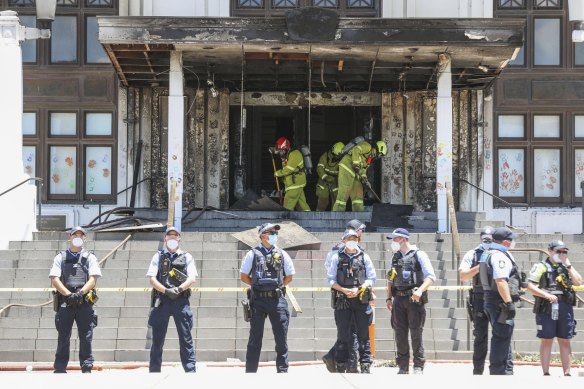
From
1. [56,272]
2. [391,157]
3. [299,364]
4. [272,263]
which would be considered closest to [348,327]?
[272,263]

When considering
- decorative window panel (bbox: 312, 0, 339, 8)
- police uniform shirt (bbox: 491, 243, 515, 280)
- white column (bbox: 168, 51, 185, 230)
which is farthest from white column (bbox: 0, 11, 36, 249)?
police uniform shirt (bbox: 491, 243, 515, 280)

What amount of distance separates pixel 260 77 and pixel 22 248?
22.1 ft

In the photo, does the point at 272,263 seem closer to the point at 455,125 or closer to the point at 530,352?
the point at 530,352

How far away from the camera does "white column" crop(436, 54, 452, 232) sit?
20766mm

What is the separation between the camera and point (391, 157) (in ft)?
81.2

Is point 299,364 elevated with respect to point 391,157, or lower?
lower

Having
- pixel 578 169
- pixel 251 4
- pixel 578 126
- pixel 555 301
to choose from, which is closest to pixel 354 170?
pixel 251 4

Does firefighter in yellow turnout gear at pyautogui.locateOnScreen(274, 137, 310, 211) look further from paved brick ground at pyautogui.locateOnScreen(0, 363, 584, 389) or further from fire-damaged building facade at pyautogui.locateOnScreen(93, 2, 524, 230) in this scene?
paved brick ground at pyautogui.locateOnScreen(0, 363, 584, 389)

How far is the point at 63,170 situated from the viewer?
24438 mm

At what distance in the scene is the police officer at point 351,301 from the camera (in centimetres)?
1328

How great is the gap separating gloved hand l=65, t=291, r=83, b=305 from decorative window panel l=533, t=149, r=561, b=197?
528 inches

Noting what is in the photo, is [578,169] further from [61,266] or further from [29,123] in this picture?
[61,266]

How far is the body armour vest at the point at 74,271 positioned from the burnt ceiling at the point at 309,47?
23.0 feet

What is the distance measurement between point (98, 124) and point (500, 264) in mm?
13843
